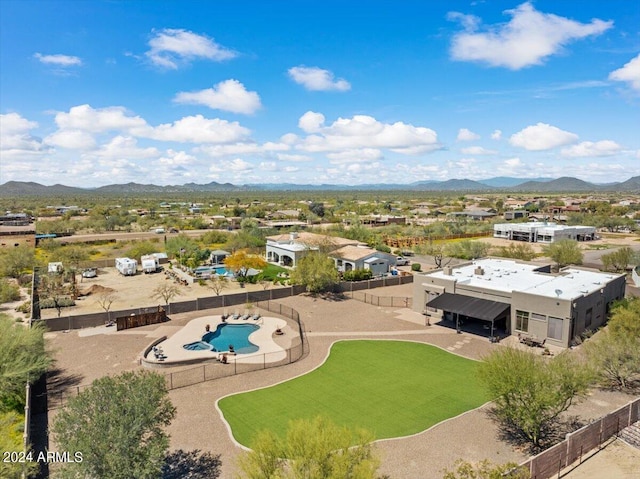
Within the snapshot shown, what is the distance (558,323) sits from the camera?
A: 32.7m

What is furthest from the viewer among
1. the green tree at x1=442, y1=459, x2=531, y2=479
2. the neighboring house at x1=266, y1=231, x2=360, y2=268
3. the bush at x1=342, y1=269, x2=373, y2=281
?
the neighboring house at x1=266, y1=231, x2=360, y2=268

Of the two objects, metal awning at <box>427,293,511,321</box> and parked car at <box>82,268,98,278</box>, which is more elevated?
metal awning at <box>427,293,511,321</box>

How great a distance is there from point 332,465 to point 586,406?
58.3 ft

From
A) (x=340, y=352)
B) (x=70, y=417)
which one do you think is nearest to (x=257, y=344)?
(x=340, y=352)

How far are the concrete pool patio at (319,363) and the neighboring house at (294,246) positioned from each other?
1582 cm

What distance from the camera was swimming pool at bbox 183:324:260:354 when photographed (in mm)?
33356

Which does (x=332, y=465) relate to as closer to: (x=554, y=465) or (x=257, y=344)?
(x=554, y=465)

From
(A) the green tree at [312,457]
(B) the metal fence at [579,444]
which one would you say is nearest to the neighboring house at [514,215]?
(B) the metal fence at [579,444]

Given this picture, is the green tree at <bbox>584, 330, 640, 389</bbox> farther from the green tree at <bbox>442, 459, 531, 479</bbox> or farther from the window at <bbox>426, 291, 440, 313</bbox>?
the window at <bbox>426, 291, 440, 313</bbox>

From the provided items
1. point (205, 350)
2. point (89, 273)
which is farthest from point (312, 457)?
point (89, 273)

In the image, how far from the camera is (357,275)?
54438mm

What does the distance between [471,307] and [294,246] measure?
33.1 metres

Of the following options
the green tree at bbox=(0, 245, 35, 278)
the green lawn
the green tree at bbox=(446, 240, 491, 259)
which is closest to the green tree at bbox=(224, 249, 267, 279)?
the green lawn

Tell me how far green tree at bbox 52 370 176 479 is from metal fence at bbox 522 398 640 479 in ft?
44.5
